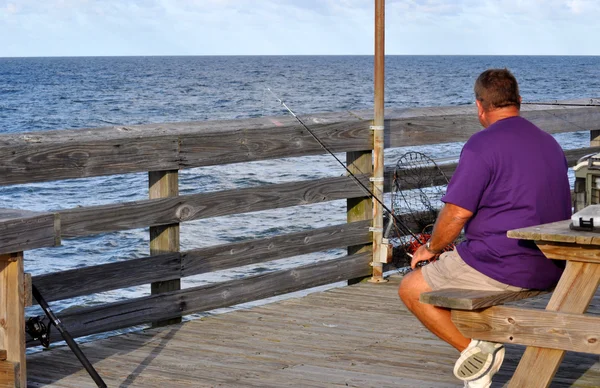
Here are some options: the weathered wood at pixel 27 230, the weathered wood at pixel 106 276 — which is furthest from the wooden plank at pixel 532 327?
the weathered wood at pixel 106 276

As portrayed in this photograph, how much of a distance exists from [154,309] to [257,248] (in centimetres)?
73

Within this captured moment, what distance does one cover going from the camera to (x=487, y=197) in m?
3.58

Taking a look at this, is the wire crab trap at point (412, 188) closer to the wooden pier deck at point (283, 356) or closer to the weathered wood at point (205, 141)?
the weathered wood at point (205, 141)

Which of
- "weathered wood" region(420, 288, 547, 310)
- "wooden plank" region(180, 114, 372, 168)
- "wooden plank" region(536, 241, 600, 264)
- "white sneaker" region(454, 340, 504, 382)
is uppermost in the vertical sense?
"wooden plank" region(180, 114, 372, 168)

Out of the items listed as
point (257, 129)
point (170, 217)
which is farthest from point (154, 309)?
point (257, 129)

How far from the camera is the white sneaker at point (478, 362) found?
3576 mm

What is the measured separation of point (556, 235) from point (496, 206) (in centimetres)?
33

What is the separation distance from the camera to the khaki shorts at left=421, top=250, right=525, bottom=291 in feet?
12.0

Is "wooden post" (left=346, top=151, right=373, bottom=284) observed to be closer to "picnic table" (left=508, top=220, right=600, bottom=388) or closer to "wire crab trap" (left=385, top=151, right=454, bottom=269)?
"wire crab trap" (left=385, top=151, right=454, bottom=269)

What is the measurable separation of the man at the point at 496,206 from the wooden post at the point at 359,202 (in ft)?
7.66

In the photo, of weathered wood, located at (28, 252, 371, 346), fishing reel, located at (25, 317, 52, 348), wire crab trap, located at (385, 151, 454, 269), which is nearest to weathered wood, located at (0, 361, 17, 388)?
fishing reel, located at (25, 317, 52, 348)

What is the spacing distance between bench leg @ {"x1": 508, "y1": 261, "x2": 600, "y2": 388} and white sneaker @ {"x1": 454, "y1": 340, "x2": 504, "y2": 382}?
10 centimetres

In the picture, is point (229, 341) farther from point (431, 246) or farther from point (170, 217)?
point (431, 246)

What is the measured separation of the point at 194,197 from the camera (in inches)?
203
